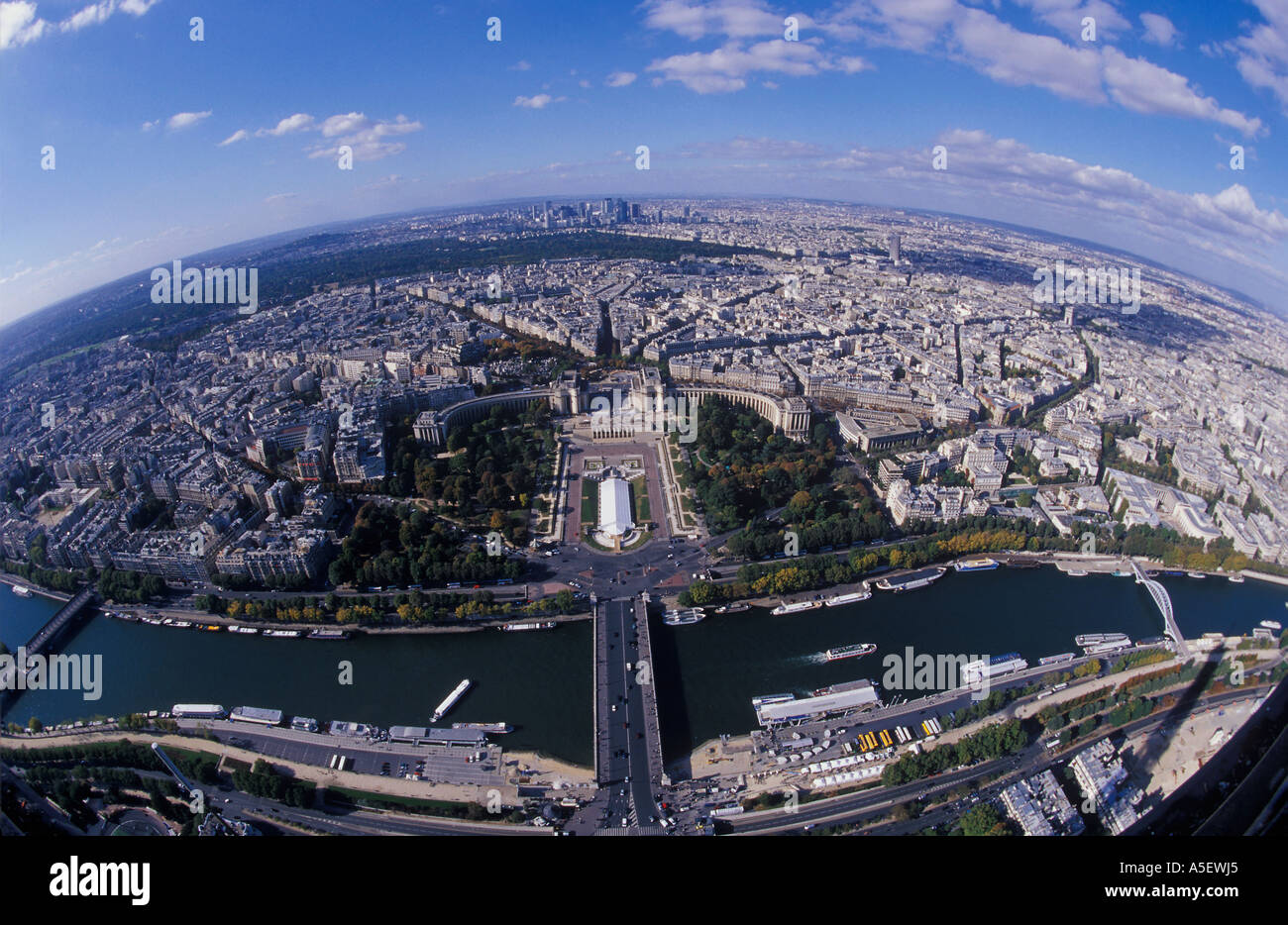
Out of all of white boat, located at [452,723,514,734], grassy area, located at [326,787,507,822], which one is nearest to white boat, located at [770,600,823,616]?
white boat, located at [452,723,514,734]

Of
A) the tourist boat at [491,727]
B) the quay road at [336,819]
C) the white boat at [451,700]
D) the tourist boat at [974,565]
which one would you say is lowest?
the quay road at [336,819]

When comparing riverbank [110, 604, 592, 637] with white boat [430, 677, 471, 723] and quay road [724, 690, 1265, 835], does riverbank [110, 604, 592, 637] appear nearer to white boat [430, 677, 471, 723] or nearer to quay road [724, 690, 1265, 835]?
white boat [430, 677, 471, 723]

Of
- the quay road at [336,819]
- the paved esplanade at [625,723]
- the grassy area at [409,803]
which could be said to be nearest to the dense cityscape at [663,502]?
the paved esplanade at [625,723]

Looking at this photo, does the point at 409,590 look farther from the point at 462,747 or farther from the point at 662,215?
the point at 662,215

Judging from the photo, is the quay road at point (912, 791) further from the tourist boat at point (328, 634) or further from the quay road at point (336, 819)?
the tourist boat at point (328, 634)

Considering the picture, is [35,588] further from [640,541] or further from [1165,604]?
[1165,604]

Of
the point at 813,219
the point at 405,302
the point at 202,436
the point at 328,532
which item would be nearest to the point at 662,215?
the point at 813,219
